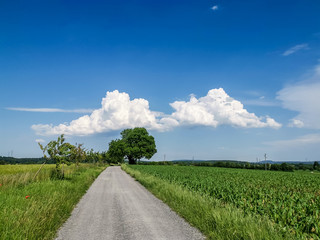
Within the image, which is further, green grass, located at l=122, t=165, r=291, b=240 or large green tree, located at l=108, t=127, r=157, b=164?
large green tree, located at l=108, t=127, r=157, b=164

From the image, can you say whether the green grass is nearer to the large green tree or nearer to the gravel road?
the gravel road

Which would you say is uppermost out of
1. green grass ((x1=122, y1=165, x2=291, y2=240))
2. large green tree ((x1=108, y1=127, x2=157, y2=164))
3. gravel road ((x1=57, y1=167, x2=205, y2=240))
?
large green tree ((x1=108, y1=127, x2=157, y2=164))

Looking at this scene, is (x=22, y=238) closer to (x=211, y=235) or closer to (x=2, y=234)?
(x=2, y=234)

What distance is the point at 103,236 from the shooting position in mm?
6840

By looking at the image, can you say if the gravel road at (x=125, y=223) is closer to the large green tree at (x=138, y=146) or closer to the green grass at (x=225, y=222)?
Answer: the green grass at (x=225, y=222)

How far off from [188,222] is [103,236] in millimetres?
3362

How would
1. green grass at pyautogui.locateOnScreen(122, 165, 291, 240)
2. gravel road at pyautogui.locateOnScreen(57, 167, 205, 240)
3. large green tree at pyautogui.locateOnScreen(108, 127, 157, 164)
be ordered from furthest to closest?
1. large green tree at pyautogui.locateOnScreen(108, 127, 157, 164)
2. gravel road at pyautogui.locateOnScreen(57, 167, 205, 240)
3. green grass at pyautogui.locateOnScreen(122, 165, 291, 240)

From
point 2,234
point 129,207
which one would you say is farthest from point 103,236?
point 129,207

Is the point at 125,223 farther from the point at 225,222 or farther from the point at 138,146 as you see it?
the point at 138,146

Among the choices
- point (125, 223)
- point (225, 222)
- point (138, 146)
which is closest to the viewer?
point (225, 222)

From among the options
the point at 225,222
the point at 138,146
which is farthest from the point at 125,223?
the point at 138,146

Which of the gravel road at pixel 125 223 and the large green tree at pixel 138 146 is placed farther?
the large green tree at pixel 138 146

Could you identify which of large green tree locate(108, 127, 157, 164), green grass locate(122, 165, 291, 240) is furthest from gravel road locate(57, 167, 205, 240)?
large green tree locate(108, 127, 157, 164)

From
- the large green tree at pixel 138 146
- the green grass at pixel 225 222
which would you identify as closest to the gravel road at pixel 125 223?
the green grass at pixel 225 222
